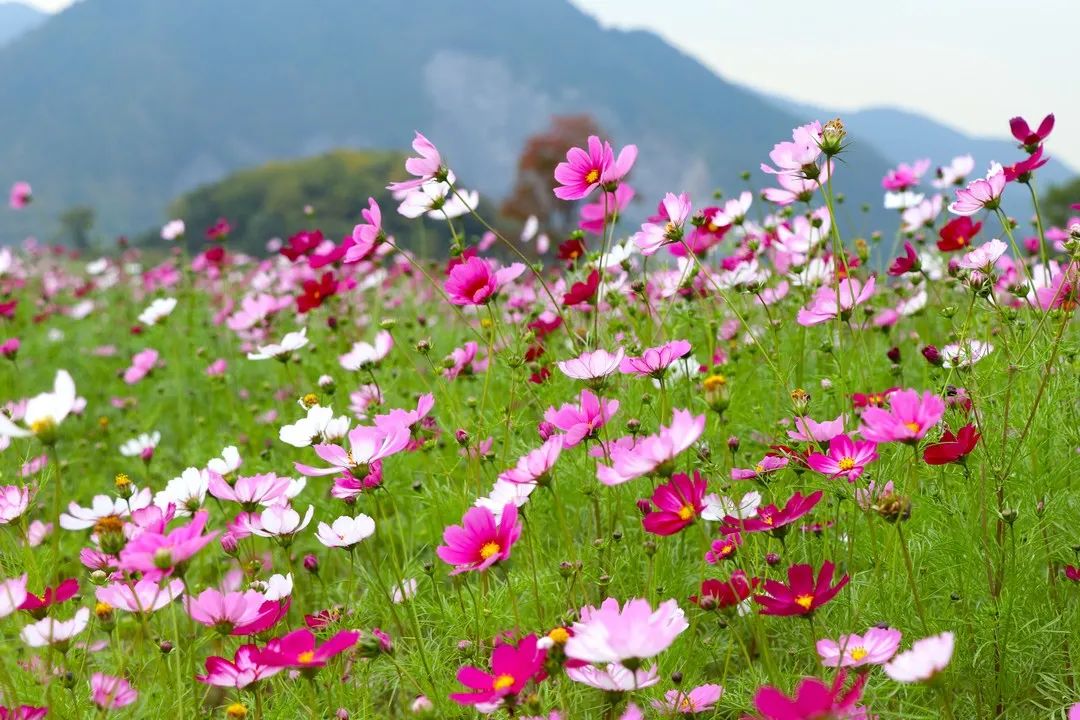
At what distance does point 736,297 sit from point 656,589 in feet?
3.50

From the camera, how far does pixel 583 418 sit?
1188 mm

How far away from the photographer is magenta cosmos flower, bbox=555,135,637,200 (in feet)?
4.38

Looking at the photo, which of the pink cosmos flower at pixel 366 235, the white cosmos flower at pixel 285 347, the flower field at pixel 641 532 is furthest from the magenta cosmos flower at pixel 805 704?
the white cosmos flower at pixel 285 347

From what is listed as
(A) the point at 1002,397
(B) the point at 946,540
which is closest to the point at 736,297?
(A) the point at 1002,397

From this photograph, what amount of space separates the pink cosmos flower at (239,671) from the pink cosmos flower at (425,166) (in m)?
0.78

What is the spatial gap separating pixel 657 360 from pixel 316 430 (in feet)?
1.73

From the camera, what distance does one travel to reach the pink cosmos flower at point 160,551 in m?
0.80

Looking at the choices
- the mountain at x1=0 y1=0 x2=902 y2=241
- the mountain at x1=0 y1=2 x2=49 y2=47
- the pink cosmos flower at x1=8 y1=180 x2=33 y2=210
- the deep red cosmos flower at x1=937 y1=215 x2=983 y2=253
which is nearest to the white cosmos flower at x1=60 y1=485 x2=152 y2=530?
the deep red cosmos flower at x1=937 y1=215 x2=983 y2=253

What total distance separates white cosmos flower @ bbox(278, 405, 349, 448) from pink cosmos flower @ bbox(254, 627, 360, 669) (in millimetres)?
356

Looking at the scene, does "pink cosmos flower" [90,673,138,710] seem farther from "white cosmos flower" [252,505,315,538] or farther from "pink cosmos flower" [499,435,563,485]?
"pink cosmos flower" [499,435,563,485]

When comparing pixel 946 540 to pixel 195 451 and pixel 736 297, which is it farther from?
pixel 195 451

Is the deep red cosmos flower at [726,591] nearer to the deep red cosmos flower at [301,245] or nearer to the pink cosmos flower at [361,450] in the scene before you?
the pink cosmos flower at [361,450]

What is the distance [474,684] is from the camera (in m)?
0.84

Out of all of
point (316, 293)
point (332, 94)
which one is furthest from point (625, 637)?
point (332, 94)
